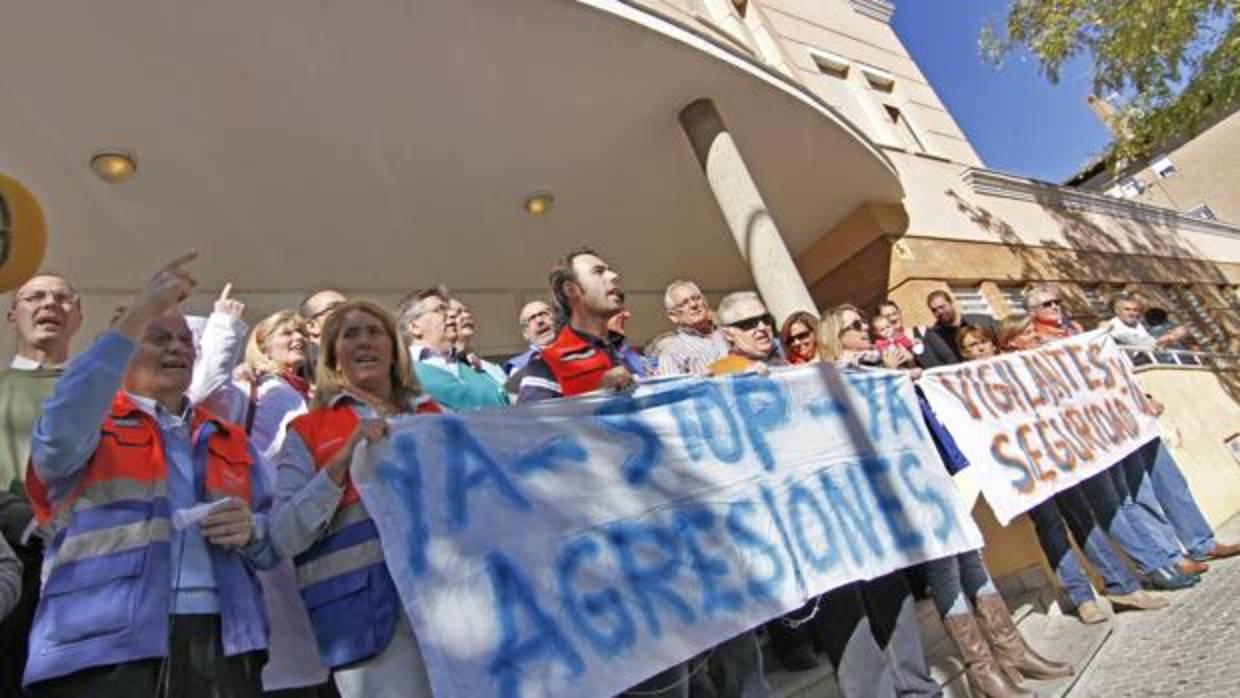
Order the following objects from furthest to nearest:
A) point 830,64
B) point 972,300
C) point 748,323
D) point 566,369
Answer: point 830,64 < point 972,300 < point 748,323 < point 566,369

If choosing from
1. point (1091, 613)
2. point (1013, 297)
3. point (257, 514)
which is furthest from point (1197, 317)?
point (257, 514)

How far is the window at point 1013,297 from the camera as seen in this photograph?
941 cm

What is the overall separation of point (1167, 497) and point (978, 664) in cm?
326

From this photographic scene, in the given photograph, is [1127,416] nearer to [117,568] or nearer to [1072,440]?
[1072,440]

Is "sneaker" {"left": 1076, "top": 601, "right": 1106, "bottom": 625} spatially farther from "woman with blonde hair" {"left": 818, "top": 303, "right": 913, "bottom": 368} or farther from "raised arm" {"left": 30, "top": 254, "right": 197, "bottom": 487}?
"raised arm" {"left": 30, "top": 254, "right": 197, "bottom": 487}

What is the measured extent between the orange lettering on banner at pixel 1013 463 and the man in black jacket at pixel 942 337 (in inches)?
43.8

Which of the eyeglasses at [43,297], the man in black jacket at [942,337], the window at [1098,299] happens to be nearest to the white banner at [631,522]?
the eyeglasses at [43,297]

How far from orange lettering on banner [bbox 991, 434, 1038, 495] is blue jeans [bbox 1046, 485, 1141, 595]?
34 cm

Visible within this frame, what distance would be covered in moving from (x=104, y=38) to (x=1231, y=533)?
8869 millimetres

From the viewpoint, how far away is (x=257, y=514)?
1.96m

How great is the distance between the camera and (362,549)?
6.35 ft

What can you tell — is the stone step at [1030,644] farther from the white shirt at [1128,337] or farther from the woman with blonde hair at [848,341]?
the white shirt at [1128,337]

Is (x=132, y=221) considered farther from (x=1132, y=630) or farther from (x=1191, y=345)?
(x=1191, y=345)

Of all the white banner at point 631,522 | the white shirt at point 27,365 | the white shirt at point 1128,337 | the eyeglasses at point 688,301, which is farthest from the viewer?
the white shirt at point 1128,337
